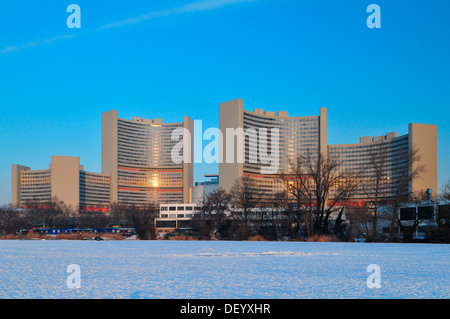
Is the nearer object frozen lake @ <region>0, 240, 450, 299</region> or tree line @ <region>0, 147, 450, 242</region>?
frozen lake @ <region>0, 240, 450, 299</region>

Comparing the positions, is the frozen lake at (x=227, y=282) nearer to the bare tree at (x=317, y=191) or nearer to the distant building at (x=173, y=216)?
the bare tree at (x=317, y=191)

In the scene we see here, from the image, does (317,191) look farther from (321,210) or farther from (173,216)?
(173,216)

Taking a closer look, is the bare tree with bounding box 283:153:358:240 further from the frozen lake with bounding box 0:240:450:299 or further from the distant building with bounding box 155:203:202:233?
the distant building with bounding box 155:203:202:233

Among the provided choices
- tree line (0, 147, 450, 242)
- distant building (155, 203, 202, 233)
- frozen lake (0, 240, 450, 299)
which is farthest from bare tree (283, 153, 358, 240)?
distant building (155, 203, 202, 233)

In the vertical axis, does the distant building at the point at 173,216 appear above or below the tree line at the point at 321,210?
below

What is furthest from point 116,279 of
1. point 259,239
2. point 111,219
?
point 111,219

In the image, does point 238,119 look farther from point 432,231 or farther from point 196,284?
point 196,284

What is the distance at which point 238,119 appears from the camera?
19800cm

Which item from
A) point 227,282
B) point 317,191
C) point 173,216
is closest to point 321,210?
point 317,191

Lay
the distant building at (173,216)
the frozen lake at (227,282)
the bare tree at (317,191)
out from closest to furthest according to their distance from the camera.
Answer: the frozen lake at (227,282), the bare tree at (317,191), the distant building at (173,216)

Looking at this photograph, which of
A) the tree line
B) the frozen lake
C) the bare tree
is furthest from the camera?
the bare tree

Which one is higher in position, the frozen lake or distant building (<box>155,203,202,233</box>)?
the frozen lake

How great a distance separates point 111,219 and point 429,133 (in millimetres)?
129953

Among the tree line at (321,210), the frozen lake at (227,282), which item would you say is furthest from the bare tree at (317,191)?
the frozen lake at (227,282)
